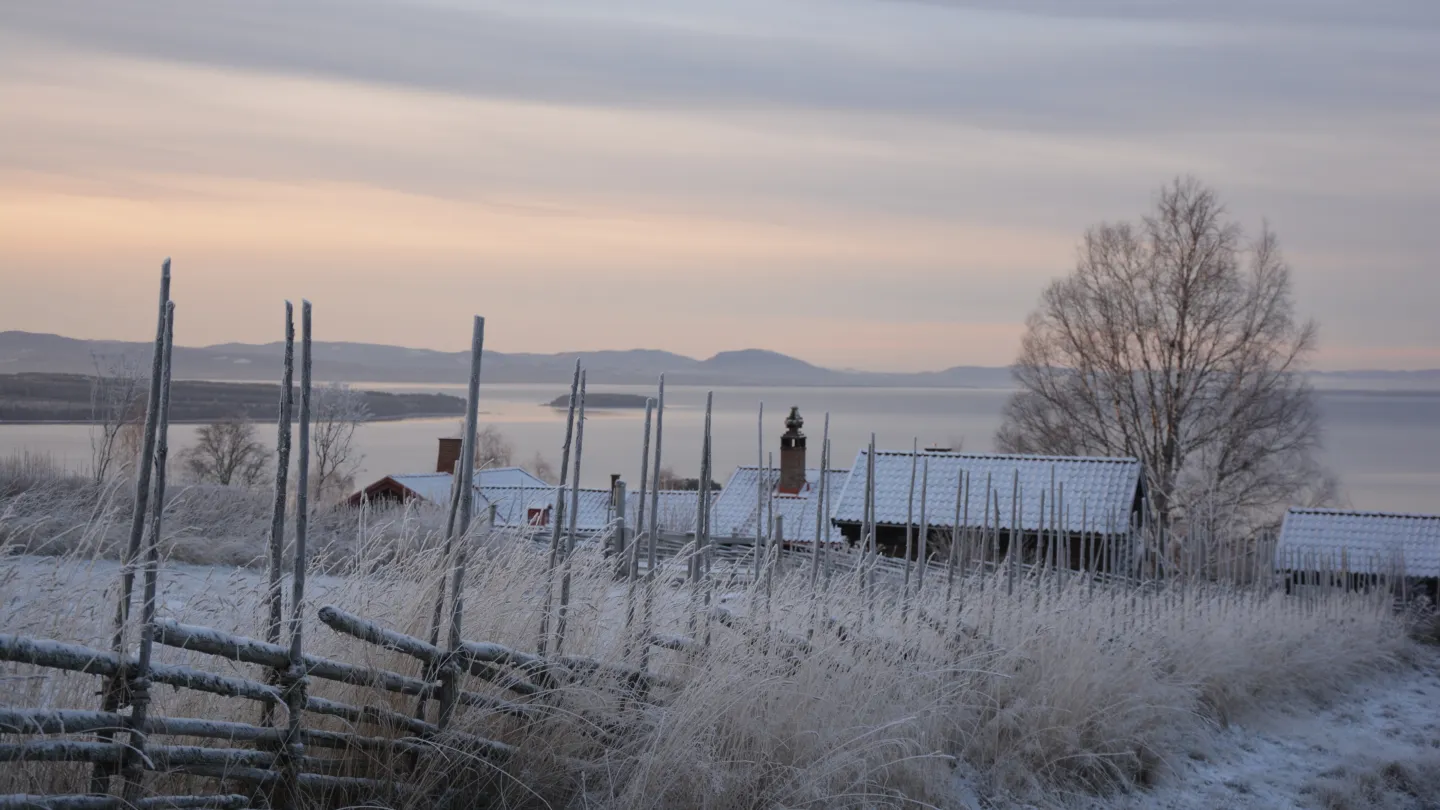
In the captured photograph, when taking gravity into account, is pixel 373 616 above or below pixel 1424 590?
above

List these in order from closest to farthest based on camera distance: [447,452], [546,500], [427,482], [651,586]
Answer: [651,586] → [546,500] → [427,482] → [447,452]

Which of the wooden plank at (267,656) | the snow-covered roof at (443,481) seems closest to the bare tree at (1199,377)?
the snow-covered roof at (443,481)

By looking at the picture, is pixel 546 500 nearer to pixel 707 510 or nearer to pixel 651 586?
pixel 707 510

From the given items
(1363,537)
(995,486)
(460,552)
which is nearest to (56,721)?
(460,552)

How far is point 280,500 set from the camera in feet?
12.1

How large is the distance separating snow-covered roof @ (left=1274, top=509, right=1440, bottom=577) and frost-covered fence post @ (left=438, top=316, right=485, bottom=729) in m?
20.1

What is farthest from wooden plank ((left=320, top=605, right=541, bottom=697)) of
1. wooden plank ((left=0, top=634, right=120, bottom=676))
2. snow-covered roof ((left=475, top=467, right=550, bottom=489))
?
snow-covered roof ((left=475, top=467, right=550, bottom=489))

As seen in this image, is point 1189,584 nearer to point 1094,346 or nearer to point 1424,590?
point 1424,590

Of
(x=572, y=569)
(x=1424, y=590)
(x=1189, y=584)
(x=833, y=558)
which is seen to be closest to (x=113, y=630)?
(x=572, y=569)

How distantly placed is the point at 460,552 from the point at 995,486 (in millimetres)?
16725

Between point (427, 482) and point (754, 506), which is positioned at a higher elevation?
point (754, 506)

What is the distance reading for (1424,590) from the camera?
21.1 m

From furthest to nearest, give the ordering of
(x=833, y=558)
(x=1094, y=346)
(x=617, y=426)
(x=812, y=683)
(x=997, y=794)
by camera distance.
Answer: (x=617, y=426), (x=1094, y=346), (x=833, y=558), (x=997, y=794), (x=812, y=683)

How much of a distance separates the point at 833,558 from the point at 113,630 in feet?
25.0
